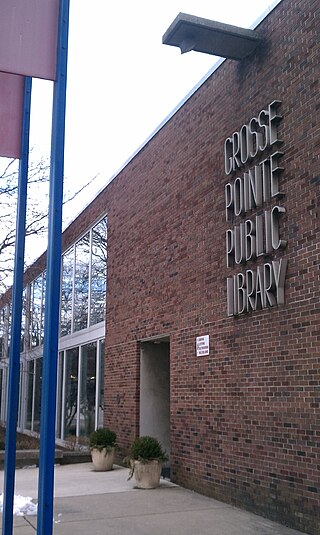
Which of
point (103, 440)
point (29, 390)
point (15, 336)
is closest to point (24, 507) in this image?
point (15, 336)

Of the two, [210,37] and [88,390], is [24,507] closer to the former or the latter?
[210,37]

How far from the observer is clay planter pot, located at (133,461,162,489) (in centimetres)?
1030

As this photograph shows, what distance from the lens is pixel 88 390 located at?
1647cm

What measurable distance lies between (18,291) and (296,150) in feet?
12.5

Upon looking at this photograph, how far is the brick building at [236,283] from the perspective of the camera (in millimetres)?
7754

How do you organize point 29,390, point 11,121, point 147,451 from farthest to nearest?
point 29,390
point 147,451
point 11,121

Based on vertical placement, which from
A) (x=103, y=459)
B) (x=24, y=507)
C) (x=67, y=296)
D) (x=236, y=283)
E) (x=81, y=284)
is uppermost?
(x=81, y=284)

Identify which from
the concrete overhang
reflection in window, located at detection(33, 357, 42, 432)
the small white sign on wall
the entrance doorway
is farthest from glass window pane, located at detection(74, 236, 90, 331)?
the concrete overhang

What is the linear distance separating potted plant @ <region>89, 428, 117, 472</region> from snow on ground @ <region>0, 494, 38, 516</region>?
325cm

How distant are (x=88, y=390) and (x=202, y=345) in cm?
707

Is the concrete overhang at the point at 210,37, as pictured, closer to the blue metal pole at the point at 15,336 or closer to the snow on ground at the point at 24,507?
the blue metal pole at the point at 15,336

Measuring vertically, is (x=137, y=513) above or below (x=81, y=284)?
below

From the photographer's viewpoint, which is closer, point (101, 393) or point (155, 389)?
point (155, 389)

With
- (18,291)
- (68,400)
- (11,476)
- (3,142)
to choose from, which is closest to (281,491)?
(11,476)
